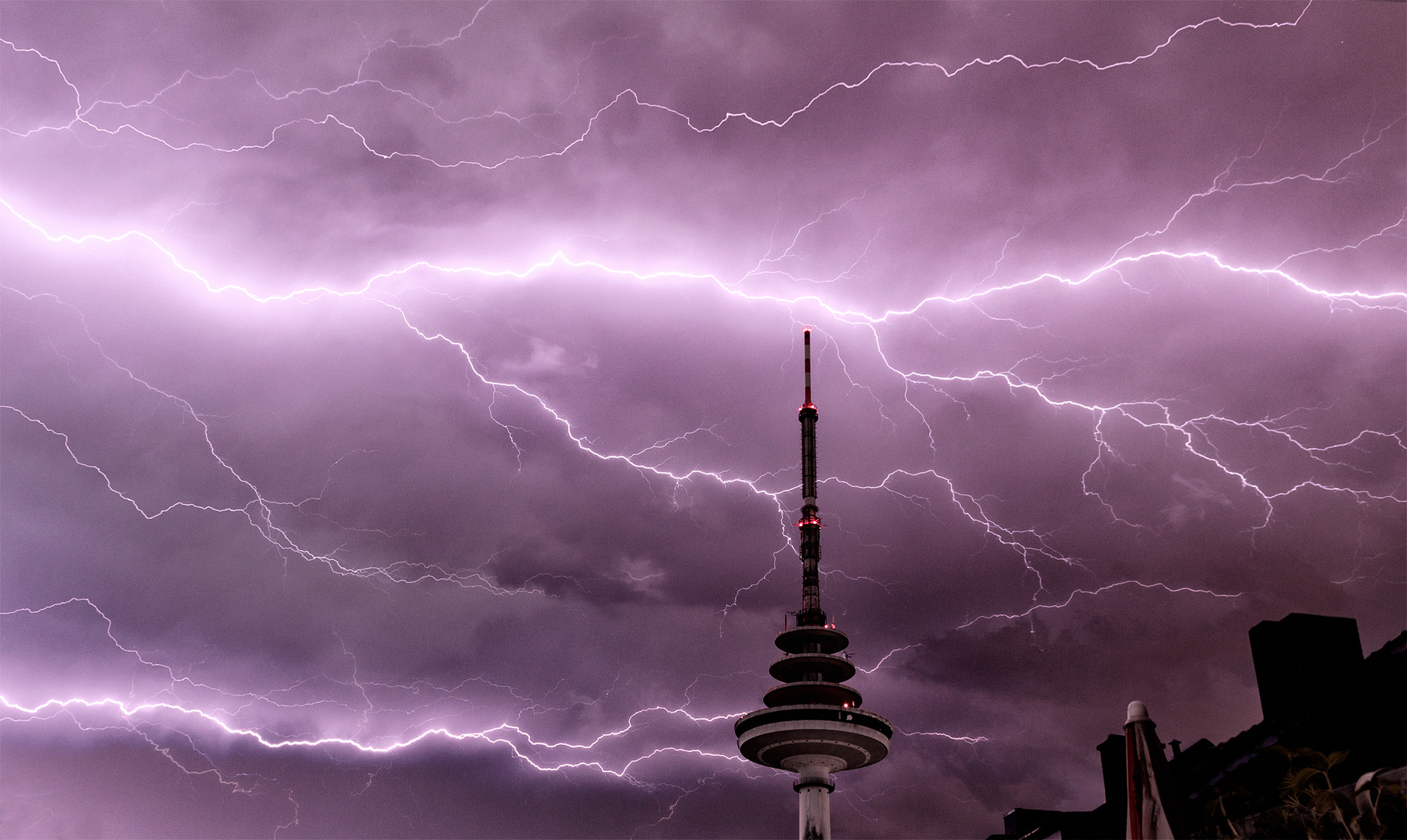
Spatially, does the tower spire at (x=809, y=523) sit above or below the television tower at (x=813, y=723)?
above

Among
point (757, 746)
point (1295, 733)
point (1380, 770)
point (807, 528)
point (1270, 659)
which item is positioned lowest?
point (1380, 770)

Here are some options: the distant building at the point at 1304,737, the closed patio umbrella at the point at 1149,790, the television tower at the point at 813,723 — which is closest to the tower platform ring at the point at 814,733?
the television tower at the point at 813,723

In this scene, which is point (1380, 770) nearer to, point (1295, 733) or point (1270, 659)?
point (1295, 733)

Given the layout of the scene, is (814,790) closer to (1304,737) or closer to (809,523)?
(809,523)

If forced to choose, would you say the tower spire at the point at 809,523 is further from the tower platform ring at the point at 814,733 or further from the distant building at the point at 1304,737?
the distant building at the point at 1304,737

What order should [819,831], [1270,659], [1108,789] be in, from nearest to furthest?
[1270,659], [1108,789], [819,831]

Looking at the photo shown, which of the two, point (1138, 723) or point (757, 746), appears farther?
point (757, 746)

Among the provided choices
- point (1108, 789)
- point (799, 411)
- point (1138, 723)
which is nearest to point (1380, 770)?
point (1138, 723)

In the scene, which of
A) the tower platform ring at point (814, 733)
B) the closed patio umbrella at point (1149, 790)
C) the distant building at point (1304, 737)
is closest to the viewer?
the closed patio umbrella at point (1149, 790)

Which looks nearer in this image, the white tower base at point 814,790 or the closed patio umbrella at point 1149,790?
the closed patio umbrella at point 1149,790
